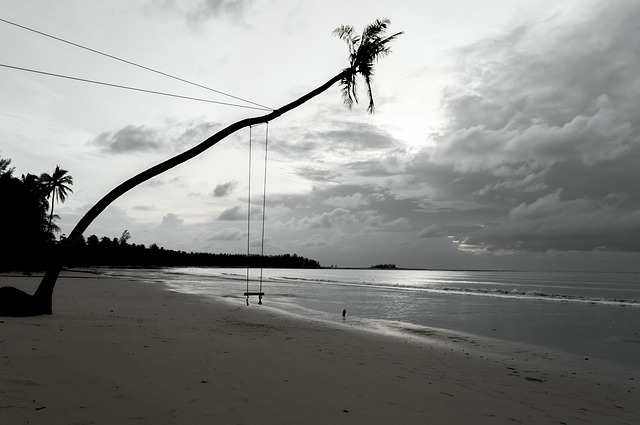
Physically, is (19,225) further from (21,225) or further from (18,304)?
→ (18,304)

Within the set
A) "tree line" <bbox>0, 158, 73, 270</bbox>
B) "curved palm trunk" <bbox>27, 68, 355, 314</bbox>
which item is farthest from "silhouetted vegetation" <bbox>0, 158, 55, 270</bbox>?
"curved palm trunk" <bbox>27, 68, 355, 314</bbox>

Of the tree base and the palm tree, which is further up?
the palm tree

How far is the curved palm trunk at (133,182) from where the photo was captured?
11.0 metres

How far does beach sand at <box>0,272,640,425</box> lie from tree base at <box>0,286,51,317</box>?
1.39 feet

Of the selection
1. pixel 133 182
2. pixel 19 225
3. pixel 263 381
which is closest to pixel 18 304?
pixel 133 182

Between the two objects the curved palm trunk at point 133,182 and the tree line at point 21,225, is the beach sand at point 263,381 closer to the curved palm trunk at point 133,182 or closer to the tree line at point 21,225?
the curved palm trunk at point 133,182

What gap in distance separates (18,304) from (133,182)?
4.20 m

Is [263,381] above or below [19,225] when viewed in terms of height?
below

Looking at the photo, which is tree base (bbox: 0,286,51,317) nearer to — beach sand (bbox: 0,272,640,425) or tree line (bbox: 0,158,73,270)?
beach sand (bbox: 0,272,640,425)

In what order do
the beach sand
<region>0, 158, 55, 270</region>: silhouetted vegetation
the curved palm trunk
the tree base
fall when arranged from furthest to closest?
<region>0, 158, 55, 270</region>: silhouetted vegetation → the curved palm trunk → the tree base → the beach sand

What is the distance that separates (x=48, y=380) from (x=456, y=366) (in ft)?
27.1

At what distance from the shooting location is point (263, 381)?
6352mm

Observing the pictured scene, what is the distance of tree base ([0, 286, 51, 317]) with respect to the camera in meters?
10.1

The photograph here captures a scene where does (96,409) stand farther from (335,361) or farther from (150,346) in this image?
(335,361)
